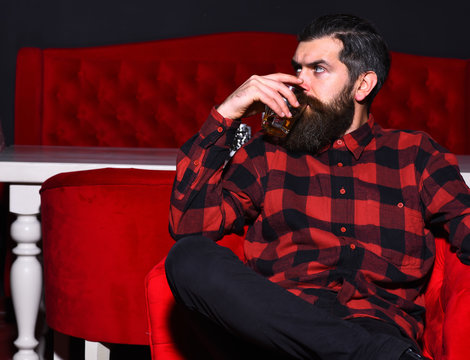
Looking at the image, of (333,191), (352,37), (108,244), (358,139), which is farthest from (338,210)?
(108,244)

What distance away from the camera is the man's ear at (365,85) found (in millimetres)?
1533

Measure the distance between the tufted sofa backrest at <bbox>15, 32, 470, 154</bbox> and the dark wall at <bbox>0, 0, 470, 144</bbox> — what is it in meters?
0.11

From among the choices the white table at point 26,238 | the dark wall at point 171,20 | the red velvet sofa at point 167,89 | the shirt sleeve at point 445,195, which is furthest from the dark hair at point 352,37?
the dark wall at point 171,20

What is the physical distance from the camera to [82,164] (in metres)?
1.76

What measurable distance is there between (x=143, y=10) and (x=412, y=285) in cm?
218

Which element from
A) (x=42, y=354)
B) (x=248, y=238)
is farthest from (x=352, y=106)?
(x=42, y=354)

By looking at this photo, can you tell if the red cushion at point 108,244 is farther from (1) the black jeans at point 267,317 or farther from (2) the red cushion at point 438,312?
(1) the black jeans at point 267,317

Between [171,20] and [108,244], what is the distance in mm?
1852

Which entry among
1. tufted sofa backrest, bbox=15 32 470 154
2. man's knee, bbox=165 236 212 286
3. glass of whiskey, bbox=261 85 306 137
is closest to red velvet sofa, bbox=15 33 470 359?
tufted sofa backrest, bbox=15 32 470 154

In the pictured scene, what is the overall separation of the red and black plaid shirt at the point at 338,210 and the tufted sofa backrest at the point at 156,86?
155 cm

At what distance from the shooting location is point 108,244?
147 cm

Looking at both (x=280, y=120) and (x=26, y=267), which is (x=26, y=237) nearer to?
(x=26, y=267)

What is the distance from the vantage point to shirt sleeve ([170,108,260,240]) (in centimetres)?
138

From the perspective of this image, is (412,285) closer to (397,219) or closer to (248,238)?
(397,219)
